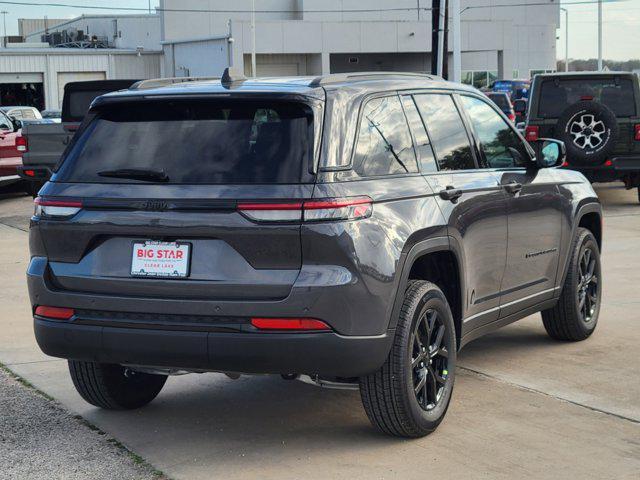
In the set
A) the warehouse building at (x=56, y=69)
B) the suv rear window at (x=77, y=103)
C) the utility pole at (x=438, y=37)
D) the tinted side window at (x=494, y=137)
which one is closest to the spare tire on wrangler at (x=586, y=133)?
the suv rear window at (x=77, y=103)

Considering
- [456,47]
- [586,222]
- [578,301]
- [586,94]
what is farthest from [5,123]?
[578,301]

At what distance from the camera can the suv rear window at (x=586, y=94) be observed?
16906 mm

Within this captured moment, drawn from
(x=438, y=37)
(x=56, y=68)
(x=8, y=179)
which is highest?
(x=438, y=37)

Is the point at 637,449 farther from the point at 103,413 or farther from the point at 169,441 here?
the point at 103,413

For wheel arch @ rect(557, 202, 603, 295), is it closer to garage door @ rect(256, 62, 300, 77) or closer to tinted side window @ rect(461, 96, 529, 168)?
tinted side window @ rect(461, 96, 529, 168)

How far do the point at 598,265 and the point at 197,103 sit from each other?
3836 millimetres

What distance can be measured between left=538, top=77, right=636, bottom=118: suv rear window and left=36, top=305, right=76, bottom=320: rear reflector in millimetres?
12769

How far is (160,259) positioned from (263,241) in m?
0.52

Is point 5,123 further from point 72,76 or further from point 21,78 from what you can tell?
point 72,76

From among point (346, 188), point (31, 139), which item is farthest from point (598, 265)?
point (31, 139)

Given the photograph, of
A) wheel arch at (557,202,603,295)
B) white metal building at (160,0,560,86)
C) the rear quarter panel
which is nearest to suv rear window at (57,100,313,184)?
the rear quarter panel

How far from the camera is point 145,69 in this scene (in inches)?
2835

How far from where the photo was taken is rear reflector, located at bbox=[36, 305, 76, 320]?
548cm

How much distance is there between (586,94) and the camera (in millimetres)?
17312
